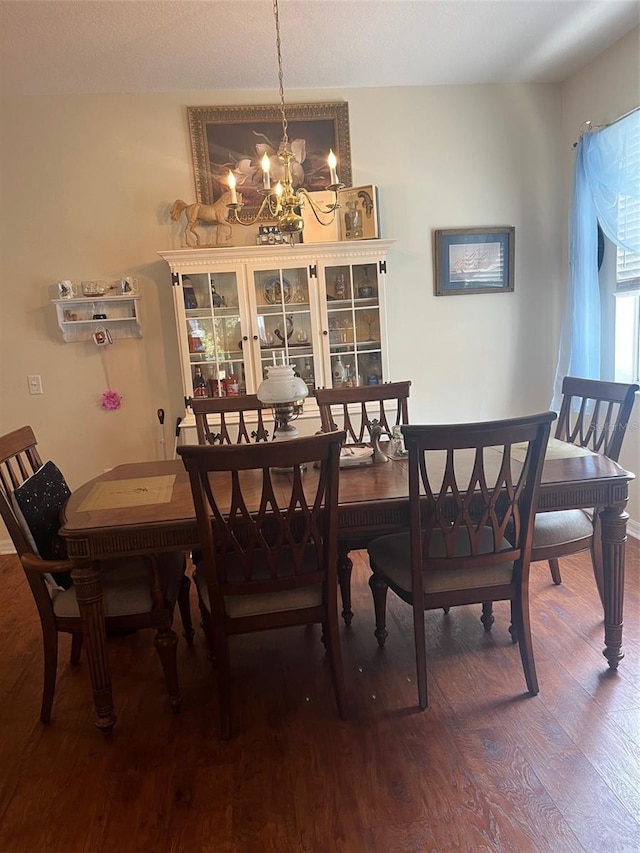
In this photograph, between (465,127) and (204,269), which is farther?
(465,127)

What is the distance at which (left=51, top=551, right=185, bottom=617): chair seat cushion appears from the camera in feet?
6.01

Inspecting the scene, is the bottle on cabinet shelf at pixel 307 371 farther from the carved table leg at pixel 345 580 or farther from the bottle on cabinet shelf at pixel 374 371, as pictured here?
the carved table leg at pixel 345 580

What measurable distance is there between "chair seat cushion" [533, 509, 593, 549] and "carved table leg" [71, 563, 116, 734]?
1537 mm

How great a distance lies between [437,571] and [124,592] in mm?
1055

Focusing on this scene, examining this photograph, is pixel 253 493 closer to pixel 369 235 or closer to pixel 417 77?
pixel 369 235

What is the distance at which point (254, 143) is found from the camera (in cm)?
344

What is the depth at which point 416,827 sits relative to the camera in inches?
56.2

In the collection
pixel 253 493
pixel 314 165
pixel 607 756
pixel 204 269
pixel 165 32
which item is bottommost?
pixel 607 756

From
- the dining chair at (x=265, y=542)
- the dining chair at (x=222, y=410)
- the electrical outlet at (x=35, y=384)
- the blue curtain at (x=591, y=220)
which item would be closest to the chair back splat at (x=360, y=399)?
the dining chair at (x=222, y=410)

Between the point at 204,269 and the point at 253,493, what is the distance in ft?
6.13

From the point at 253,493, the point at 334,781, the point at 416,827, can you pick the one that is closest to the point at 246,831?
the point at 334,781

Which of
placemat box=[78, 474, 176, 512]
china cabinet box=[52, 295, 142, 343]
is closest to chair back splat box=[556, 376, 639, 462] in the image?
placemat box=[78, 474, 176, 512]

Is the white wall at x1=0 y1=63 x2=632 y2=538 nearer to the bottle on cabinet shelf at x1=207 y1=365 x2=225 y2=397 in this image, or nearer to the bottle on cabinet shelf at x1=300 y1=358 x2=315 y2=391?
the bottle on cabinet shelf at x1=207 y1=365 x2=225 y2=397

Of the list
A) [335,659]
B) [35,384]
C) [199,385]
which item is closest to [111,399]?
[35,384]
